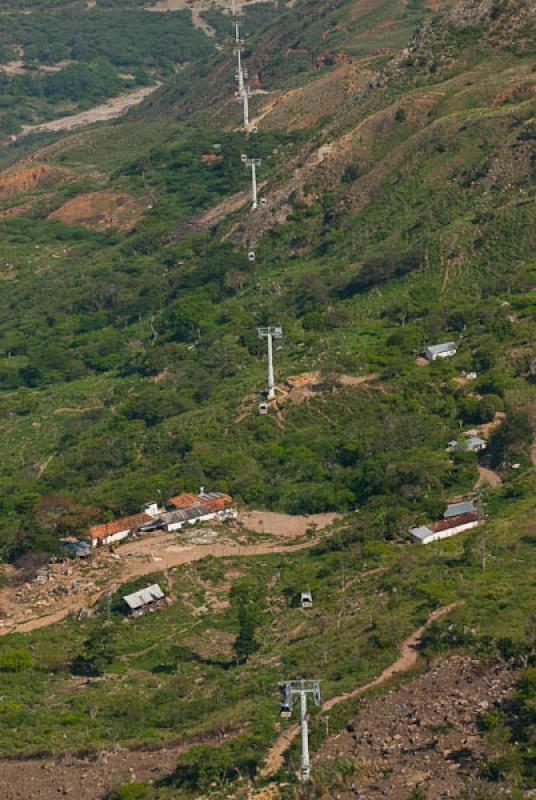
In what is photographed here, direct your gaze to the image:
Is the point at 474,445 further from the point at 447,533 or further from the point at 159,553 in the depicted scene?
the point at 159,553

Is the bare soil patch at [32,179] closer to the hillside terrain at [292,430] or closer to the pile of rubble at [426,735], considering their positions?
the hillside terrain at [292,430]

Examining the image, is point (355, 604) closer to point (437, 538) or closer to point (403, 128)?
point (437, 538)

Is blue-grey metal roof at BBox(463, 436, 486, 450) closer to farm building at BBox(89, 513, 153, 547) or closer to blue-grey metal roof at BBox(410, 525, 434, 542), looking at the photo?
blue-grey metal roof at BBox(410, 525, 434, 542)

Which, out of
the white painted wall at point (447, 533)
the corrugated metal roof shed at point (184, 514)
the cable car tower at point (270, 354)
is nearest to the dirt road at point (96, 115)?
the cable car tower at point (270, 354)

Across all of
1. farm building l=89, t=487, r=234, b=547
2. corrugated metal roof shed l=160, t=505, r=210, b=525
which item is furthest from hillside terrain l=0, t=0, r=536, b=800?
corrugated metal roof shed l=160, t=505, r=210, b=525

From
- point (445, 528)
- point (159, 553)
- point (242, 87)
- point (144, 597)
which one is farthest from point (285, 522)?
point (242, 87)

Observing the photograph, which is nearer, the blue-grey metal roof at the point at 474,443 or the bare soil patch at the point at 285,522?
the bare soil patch at the point at 285,522
